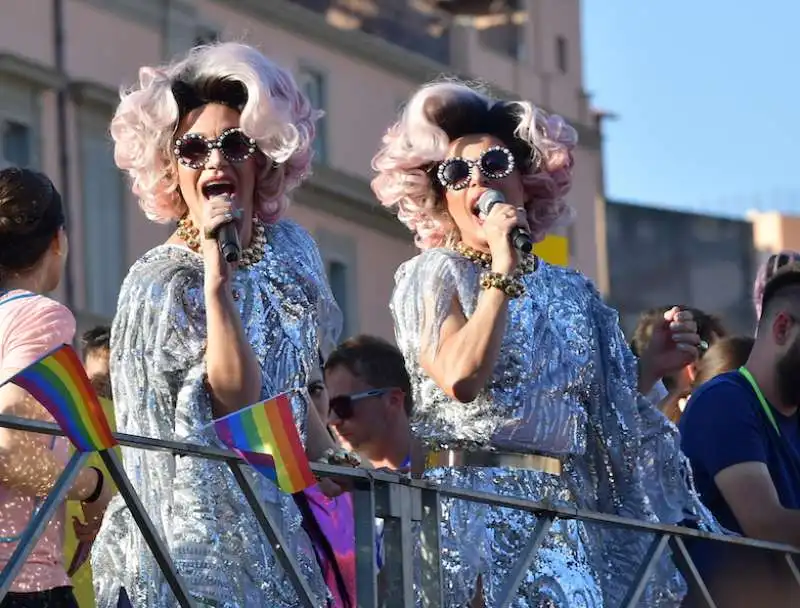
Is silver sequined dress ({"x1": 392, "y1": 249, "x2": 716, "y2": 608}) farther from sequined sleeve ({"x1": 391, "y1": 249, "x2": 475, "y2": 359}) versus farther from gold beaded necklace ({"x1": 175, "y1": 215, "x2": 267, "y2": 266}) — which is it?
gold beaded necklace ({"x1": 175, "y1": 215, "x2": 267, "y2": 266})

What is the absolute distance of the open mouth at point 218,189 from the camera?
20.0ft

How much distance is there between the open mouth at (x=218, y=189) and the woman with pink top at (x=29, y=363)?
347 mm

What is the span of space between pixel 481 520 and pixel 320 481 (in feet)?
1.78

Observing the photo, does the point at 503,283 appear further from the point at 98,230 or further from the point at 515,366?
the point at 98,230

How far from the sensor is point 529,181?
259 inches

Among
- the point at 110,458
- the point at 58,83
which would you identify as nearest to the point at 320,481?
the point at 110,458

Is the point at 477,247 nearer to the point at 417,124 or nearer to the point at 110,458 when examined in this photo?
the point at 417,124

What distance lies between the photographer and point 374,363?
815 centimetres

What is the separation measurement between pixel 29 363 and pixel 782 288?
259cm

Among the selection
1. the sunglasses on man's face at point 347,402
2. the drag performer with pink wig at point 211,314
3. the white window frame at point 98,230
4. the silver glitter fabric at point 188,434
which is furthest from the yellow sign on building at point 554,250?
the white window frame at point 98,230

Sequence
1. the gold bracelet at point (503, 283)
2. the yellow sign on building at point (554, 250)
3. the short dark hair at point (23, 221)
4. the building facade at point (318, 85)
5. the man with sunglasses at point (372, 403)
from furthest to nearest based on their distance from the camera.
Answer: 1. the building facade at point (318, 85)
2. the yellow sign on building at point (554, 250)
3. the man with sunglasses at point (372, 403)
4. the gold bracelet at point (503, 283)
5. the short dark hair at point (23, 221)

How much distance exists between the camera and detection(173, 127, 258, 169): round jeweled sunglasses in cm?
610

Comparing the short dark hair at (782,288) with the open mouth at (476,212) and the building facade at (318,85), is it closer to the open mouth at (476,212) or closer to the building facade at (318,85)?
the open mouth at (476,212)

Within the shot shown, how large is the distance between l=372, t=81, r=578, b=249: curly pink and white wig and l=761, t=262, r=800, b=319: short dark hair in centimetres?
81
